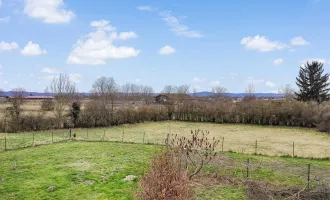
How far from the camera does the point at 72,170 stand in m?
18.2

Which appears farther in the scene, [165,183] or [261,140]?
[261,140]

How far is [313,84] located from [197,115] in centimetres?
2645

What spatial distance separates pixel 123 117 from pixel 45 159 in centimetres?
3256

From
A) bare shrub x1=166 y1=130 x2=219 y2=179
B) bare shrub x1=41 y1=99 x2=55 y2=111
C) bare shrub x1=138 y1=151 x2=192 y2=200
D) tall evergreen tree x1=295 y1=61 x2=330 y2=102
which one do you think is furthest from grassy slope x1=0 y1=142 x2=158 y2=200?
tall evergreen tree x1=295 y1=61 x2=330 y2=102

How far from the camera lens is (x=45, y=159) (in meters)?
21.2

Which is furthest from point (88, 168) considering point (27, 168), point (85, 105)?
point (85, 105)

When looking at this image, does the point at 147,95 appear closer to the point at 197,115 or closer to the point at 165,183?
the point at 197,115

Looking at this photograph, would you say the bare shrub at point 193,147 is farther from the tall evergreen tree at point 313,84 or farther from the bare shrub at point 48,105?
the tall evergreen tree at point 313,84

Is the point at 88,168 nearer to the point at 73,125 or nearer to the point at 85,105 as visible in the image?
the point at 73,125

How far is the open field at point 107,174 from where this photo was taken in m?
14.7

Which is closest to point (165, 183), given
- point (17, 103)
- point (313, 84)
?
point (17, 103)

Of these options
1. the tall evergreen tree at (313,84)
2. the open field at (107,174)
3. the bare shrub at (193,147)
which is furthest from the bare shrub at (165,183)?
the tall evergreen tree at (313,84)

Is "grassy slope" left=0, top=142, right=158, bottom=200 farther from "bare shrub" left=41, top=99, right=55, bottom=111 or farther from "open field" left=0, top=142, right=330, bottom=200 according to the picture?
"bare shrub" left=41, top=99, right=55, bottom=111

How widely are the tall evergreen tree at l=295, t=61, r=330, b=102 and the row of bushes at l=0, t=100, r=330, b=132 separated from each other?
14824 mm
